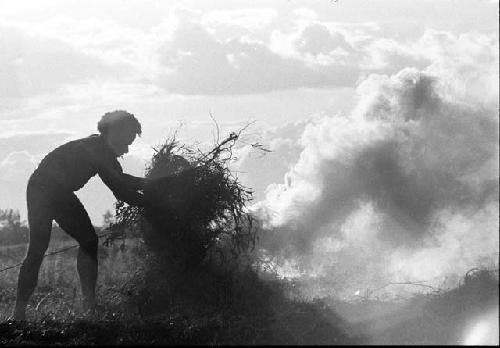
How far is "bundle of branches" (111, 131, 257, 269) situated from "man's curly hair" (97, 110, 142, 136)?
2.25ft

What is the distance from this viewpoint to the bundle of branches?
7.86 m

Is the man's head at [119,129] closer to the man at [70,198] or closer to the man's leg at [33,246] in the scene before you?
the man at [70,198]

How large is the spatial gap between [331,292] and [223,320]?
8.88ft

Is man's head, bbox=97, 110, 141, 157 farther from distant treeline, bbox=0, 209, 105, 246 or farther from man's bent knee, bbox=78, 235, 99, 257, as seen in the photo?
distant treeline, bbox=0, 209, 105, 246

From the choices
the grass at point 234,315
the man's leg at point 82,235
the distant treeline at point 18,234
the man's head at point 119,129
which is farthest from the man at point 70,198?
the distant treeline at point 18,234

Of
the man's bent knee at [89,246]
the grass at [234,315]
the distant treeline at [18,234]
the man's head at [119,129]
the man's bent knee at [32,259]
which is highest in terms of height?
the distant treeline at [18,234]

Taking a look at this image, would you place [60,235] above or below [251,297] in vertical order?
above

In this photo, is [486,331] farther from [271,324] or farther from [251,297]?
[251,297]

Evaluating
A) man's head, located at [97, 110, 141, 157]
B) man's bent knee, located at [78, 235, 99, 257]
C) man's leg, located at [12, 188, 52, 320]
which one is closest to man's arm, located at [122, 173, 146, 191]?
man's head, located at [97, 110, 141, 157]

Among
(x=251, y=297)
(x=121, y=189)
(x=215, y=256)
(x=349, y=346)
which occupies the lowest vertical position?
(x=349, y=346)

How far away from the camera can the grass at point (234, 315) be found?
553 cm

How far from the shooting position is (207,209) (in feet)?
26.0

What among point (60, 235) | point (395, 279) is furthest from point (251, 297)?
point (60, 235)

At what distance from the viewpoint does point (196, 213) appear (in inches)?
311
